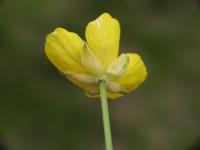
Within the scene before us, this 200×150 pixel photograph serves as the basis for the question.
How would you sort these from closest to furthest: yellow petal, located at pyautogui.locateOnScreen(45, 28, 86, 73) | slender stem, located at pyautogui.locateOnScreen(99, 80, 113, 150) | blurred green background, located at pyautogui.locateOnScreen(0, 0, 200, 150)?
1. slender stem, located at pyautogui.locateOnScreen(99, 80, 113, 150)
2. yellow petal, located at pyautogui.locateOnScreen(45, 28, 86, 73)
3. blurred green background, located at pyautogui.locateOnScreen(0, 0, 200, 150)

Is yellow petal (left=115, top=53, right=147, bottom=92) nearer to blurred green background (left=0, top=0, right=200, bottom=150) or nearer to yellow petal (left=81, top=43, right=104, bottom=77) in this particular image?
yellow petal (left=81, top=43, right=104, bottom=77)

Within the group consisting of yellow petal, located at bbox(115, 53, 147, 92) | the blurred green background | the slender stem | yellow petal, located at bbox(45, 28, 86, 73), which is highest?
the blurred green background

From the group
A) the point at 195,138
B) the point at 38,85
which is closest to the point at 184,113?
the point at 195,138

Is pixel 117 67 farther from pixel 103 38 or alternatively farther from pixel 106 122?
pixel 106 122

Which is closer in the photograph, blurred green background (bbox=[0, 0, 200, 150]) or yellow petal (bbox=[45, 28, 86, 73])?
yellow petal (bbox=[45, 28, 86, 73])

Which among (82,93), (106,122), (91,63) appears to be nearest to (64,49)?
(91,63)

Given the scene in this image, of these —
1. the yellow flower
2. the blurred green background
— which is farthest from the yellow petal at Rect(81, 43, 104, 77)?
the blurred green background

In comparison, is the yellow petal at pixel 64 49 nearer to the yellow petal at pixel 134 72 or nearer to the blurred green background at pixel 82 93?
the yellow petal at pixel 134 72

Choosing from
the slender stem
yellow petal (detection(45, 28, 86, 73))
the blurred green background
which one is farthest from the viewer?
the blurred green background

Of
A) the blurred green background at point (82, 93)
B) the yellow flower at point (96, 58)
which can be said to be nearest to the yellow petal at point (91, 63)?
the yellow flower at point (96, 58)
